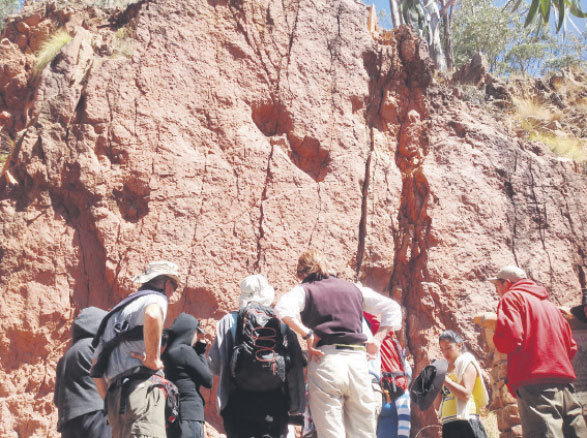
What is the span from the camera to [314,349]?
16.1ft

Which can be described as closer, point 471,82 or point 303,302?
point 303,302

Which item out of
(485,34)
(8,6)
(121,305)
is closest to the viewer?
(121,305)

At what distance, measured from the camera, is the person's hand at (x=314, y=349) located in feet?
16.1

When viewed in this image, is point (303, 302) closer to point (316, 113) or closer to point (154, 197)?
point (154, 197)

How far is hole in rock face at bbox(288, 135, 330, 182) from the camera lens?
9031 mm

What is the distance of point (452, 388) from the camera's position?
5.51 metres

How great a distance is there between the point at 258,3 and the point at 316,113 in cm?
197

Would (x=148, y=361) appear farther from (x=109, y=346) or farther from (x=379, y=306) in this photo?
(x=379, y=306)

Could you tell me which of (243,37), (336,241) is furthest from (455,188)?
(243,37)

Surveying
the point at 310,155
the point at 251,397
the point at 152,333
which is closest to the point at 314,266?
the point at 251,397

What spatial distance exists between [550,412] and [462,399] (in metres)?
0.70

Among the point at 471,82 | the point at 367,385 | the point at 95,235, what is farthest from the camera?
the point at 471,82

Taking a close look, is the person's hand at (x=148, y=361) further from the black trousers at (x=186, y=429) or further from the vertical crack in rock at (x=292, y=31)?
the vertical crack in rock at (x=292, y=31)

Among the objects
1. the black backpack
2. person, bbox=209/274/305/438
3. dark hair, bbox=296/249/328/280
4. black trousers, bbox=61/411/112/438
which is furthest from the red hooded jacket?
black trousers, bbox=61/411/112/438
